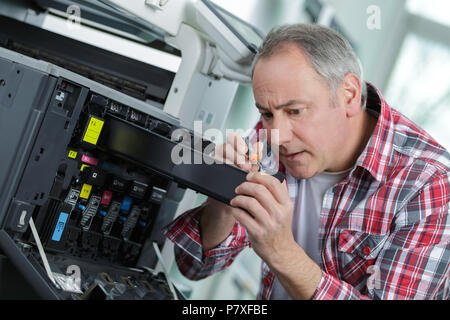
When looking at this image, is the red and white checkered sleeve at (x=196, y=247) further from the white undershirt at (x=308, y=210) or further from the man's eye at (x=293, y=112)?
the man's eye at (x=293, y=112)

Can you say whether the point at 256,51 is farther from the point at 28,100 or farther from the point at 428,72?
the point at 428,72

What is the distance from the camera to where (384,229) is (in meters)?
1.04

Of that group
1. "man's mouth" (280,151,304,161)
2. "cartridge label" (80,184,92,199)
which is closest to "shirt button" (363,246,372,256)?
"man's mouth" (280,151,304,161)

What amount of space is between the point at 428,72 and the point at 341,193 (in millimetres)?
2644

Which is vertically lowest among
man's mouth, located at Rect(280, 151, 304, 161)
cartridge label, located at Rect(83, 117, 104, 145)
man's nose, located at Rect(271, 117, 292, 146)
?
cartridge label, located at Rect(83, 117, 104, 145)

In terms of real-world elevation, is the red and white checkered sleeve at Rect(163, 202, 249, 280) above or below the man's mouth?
below

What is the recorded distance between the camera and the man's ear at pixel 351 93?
3.77 feet

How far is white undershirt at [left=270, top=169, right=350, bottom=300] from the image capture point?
1233mm

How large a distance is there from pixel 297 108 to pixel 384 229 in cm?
34

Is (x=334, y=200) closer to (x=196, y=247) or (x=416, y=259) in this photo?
(x=416, y=259)

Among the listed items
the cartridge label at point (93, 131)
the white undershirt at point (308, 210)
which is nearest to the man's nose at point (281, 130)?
the white undershirt at point (308, 210)

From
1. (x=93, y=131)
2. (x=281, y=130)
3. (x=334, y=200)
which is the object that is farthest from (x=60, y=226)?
(x=334, y=200)

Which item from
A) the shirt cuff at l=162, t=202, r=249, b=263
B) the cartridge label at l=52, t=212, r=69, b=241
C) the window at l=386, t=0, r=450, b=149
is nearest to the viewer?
the cartridge label at l=52, t=212, r=69, b=241

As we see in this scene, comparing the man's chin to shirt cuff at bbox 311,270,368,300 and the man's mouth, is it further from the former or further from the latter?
shirt cuff at bbox 311,270,368,300
